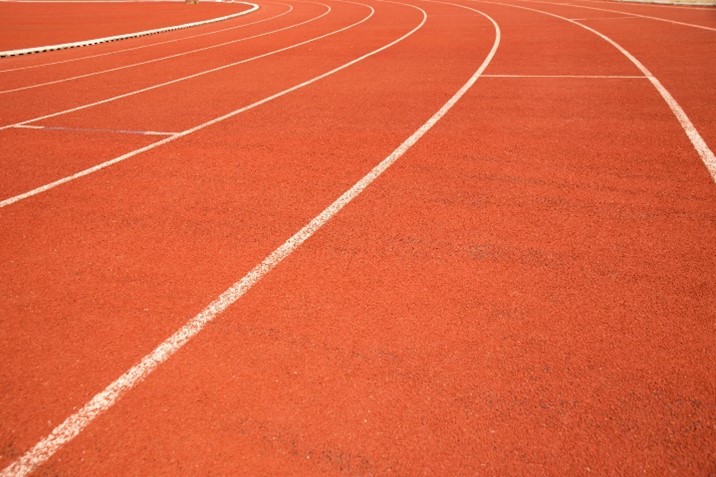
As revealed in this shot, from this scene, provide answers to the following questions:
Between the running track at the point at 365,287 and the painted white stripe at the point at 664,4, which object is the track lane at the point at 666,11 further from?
the running track at the point at 365,287

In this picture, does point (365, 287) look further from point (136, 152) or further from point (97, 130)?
point (97, 130)

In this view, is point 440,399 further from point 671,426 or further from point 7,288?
point 7,288

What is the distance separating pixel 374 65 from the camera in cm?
1072

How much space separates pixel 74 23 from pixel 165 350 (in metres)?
24.2

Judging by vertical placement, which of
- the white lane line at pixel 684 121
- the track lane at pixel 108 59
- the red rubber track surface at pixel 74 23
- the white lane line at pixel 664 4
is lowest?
the red rubber track surface at pixel 74 23

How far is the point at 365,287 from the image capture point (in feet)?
11.6

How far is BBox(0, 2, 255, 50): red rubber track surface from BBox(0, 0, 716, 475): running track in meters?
12.1

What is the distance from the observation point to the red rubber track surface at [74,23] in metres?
17.6

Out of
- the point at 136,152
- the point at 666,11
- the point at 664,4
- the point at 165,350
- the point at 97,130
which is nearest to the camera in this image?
the point at 165,350

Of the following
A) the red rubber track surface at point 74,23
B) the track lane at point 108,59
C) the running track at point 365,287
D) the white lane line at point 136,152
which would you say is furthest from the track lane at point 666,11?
the red rubber track surface at point 74,23

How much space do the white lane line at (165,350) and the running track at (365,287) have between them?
17mm

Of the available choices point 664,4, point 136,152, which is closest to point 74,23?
point 136,152

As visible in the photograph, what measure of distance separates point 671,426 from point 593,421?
13.2 inches

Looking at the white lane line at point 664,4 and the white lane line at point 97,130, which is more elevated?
the white lane line at point 664,4
